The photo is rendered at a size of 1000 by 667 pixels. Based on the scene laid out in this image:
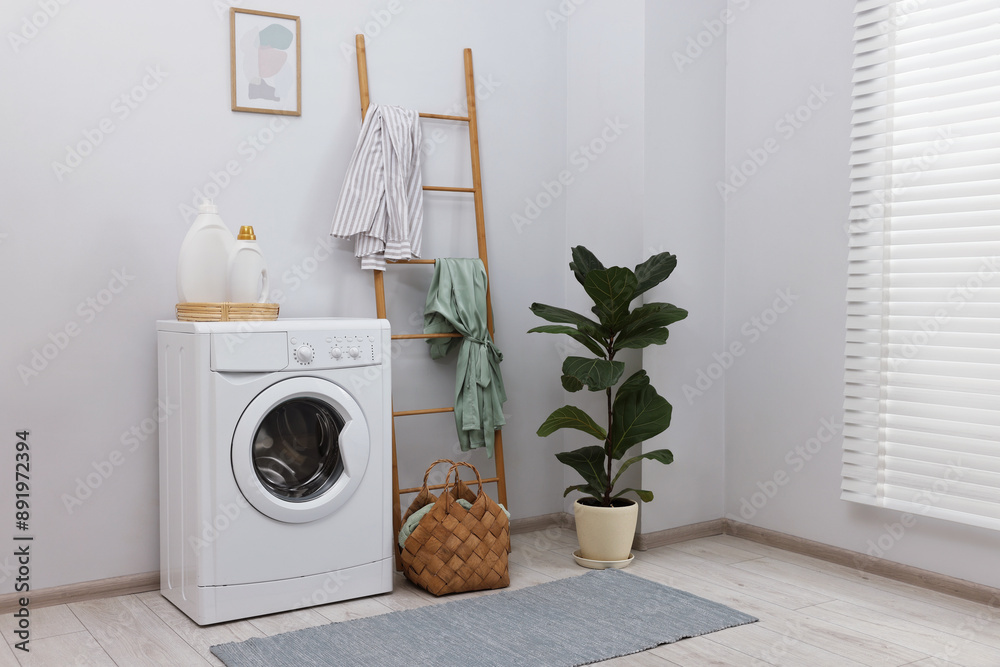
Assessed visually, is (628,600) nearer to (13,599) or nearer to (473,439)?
(473,439)

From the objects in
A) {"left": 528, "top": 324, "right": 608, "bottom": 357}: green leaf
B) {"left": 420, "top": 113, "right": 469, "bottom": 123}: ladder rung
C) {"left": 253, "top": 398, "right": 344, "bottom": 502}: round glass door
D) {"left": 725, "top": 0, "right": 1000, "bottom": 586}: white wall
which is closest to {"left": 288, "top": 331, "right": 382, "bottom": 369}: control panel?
{"left": 253, "top": 398, "right": 344, "bottom": 502}: round glass door

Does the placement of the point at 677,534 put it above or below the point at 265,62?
below

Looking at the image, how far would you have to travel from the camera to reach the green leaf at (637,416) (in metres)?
2.77

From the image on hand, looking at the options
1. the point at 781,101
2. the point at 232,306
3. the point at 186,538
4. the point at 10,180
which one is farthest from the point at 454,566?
the point at 781,101

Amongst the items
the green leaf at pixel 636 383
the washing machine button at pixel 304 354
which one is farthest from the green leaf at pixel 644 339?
the washing machine button at pixel 304 354

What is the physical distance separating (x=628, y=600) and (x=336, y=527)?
90 cm

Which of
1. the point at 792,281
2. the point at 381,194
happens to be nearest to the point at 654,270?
the point at 792,281

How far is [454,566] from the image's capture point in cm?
249

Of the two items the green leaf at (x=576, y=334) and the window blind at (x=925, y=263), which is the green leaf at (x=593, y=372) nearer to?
the green leaf at (x=576, y=334)

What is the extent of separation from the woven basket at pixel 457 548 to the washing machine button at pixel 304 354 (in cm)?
→ 55

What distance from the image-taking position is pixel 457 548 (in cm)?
249

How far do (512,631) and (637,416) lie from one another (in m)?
0.91

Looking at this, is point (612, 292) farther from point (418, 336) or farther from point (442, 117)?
point (442, 117)

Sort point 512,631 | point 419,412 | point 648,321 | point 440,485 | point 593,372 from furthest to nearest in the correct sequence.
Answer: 1. point 440,485
2. point 419,412
3. point 648,321
4. point 593,372
5. point 512,631
